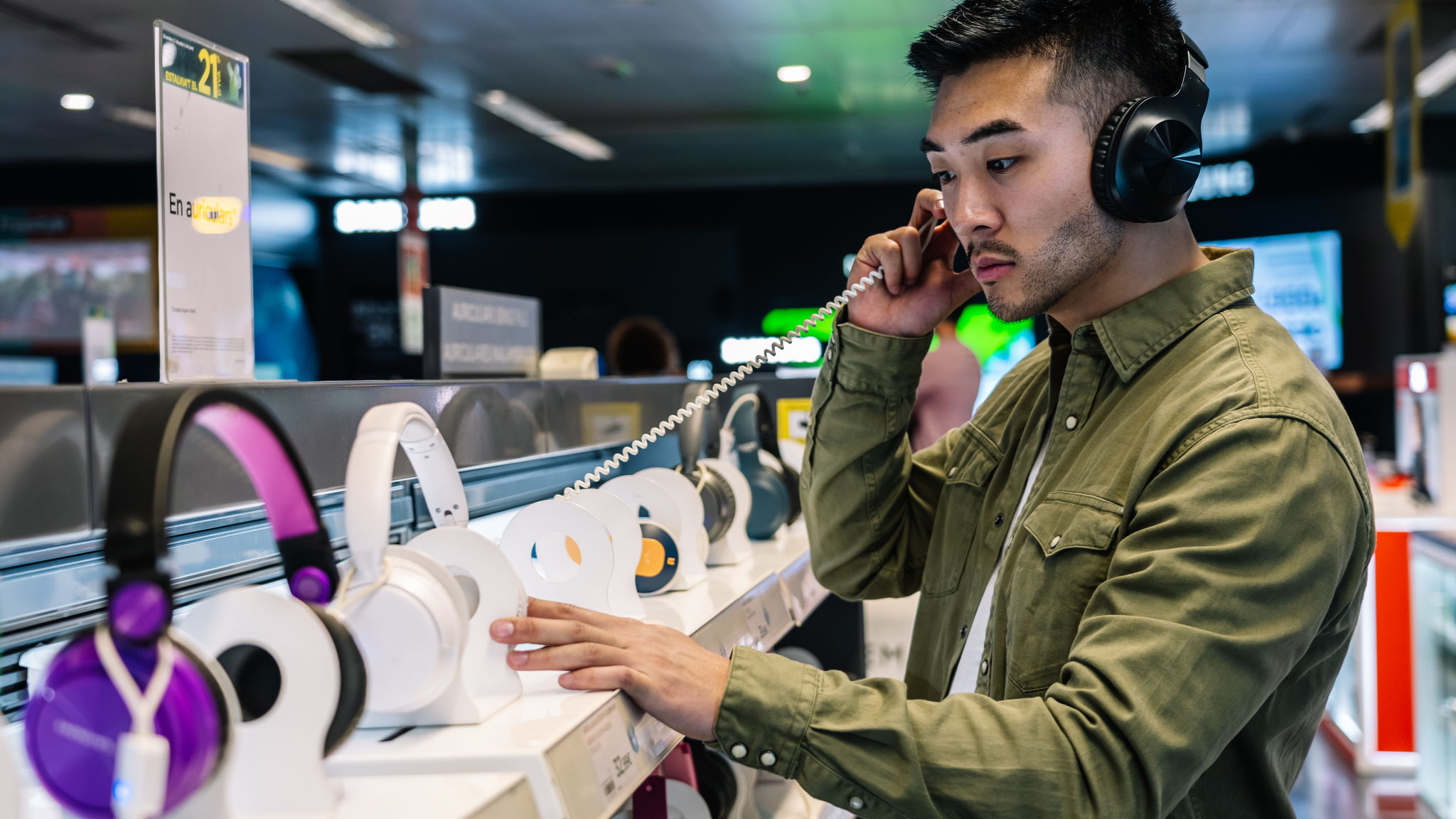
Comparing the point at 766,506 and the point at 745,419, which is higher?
the point at 745,419

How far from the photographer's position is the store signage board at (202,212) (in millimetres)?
1296

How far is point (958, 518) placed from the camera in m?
1.48

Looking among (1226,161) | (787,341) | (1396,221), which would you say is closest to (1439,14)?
(1396,221)

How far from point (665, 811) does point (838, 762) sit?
2.14ft

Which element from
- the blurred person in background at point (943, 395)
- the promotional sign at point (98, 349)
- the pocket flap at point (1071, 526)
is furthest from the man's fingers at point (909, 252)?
the promotional sign at point (98, 349)

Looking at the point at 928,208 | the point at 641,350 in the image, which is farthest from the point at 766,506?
the point at 641,350

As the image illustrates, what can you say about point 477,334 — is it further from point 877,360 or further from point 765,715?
point 765,715

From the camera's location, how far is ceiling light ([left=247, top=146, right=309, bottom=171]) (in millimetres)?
10766

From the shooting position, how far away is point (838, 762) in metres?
0.99

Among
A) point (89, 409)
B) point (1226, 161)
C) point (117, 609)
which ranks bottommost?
point (117, 609)

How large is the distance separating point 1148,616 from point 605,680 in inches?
18.8

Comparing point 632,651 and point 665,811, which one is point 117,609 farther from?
point 665,811

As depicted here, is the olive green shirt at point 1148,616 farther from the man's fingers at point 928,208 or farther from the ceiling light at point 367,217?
the ceiling light at point 367,217

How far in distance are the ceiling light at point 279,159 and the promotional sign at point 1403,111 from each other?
30.9 feet
